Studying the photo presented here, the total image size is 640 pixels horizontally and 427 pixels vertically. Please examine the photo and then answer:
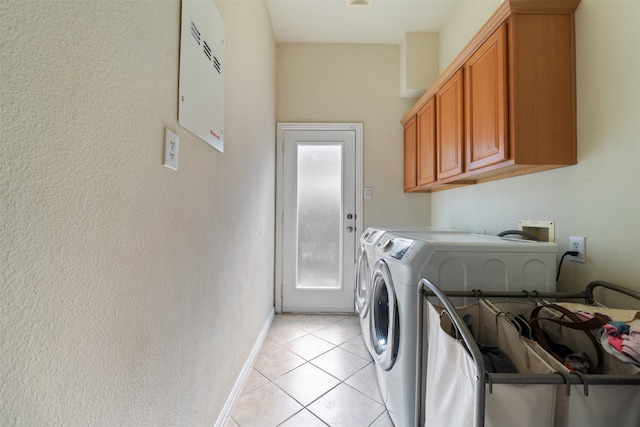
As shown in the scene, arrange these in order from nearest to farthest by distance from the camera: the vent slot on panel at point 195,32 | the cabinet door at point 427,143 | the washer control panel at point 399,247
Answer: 1. the vent slot on panel at point 195,32
2. the washer control panel at point 399,247
3. the cabinet door at point 427,143

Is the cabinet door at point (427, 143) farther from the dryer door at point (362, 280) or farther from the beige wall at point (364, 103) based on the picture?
the dryer door at point (362, 280)

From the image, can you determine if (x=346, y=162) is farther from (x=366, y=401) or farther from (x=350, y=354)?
(x=366, y=401)

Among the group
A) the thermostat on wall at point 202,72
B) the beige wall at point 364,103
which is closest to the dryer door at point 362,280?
the beige wall at point 364,103

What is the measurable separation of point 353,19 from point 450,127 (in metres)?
1.49

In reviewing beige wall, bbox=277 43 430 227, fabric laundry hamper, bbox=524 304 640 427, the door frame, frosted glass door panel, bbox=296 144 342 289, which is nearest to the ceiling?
beige wall, bbox=277 43 430 227

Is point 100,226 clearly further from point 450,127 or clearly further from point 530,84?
point 450,127

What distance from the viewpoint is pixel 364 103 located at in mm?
2785

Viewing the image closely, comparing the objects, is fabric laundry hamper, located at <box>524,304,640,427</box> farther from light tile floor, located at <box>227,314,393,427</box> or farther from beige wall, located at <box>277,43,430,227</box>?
beige wall, located at <box>277,43,430,227</box>

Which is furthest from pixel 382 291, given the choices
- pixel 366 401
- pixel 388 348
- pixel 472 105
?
pixel 472 105

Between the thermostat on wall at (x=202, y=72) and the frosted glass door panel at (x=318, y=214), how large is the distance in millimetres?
1600

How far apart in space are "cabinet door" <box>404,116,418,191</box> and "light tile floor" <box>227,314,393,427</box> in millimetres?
1531

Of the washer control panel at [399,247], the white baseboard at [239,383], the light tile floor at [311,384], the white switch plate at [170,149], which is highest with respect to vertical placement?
the white switch plate at [170,149]

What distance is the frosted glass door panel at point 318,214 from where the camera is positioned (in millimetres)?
2791

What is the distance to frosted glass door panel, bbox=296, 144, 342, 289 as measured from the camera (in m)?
2.79
